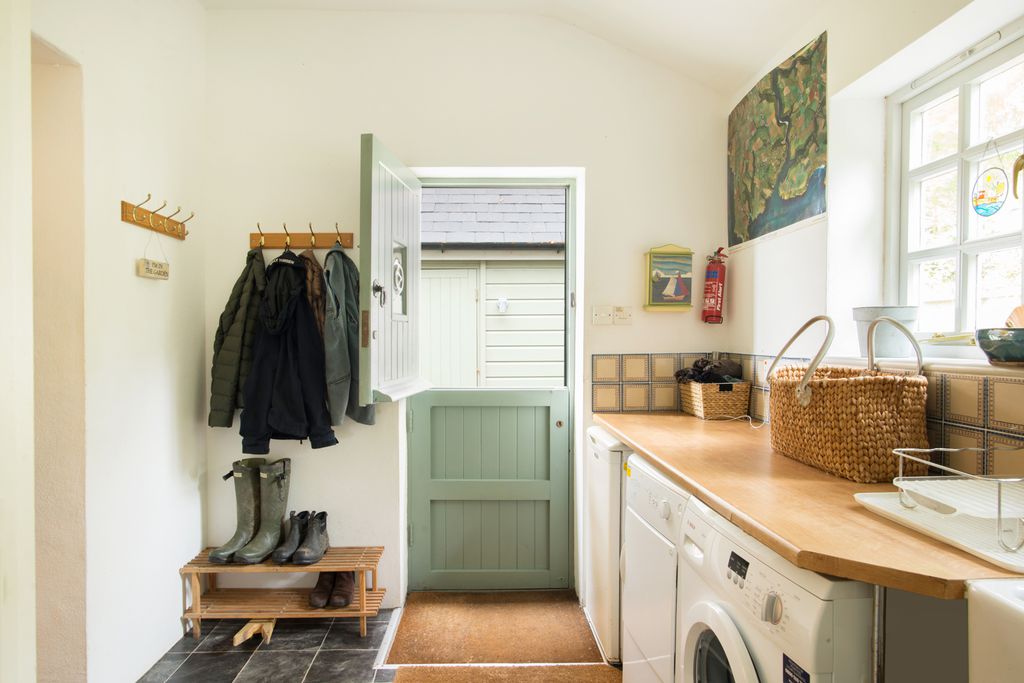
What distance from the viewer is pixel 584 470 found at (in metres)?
2.52

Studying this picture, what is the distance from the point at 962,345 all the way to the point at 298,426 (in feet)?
7.42

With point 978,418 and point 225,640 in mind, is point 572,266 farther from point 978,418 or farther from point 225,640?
point 225,640

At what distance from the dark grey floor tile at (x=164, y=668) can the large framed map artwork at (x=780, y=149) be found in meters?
2.84

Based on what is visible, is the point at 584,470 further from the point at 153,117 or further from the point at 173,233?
the point at 153,117

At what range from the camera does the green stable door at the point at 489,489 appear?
8.73ft

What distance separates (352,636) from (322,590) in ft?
0.73

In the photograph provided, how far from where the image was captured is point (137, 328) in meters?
1.95

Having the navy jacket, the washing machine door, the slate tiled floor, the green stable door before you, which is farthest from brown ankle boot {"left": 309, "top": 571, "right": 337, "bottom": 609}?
the washing machine door

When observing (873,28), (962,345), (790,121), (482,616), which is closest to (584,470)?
(482,616)

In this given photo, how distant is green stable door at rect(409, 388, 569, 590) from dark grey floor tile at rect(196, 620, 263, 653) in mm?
753

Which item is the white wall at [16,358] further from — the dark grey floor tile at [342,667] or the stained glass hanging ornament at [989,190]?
the stained glass hanging ornament at [989,190]

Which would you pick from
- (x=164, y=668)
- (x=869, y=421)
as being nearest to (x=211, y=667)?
(x=164, y=668)

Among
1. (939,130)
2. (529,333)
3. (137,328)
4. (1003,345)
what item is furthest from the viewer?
(529,333)

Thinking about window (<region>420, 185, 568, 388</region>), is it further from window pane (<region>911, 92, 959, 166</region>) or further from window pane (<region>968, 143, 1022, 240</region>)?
window pane (<region>968, 143, 1022, 240</region>)
